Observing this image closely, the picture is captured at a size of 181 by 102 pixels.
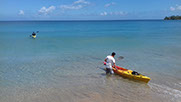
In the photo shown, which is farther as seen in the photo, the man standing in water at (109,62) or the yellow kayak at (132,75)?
the man standing in water at (109,62)

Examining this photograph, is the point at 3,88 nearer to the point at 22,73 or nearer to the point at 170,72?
the point at 22,73

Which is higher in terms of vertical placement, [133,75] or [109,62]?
[109,62]

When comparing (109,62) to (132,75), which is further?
(109,62)

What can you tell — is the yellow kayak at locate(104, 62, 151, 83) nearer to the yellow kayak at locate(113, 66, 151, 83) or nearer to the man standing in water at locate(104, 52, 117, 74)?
the yellow kayak at locate(113, 66, 151, 83)

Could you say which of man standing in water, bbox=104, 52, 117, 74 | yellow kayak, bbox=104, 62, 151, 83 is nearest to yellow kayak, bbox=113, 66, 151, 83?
yellow kayak, bbox=104, 62, 151, 83

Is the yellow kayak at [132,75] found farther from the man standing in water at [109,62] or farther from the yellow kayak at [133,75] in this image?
the man standing in water at [109,62]

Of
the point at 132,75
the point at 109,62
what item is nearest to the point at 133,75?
the point at 132,75

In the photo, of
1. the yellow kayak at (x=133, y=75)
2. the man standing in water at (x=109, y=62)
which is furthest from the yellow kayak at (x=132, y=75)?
the man standing in water at (x=109, y=62)

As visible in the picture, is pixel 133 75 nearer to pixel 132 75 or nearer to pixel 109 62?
pixel 132 75

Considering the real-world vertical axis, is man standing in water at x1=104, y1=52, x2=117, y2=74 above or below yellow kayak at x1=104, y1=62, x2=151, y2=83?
above

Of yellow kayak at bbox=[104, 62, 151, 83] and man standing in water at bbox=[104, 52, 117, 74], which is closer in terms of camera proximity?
yellow kayak at bbox=[104, 62, 151, 83]

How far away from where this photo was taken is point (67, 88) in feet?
34.1

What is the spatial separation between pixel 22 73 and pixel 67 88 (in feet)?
15.7

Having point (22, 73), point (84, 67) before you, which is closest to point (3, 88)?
point (22, 73)
